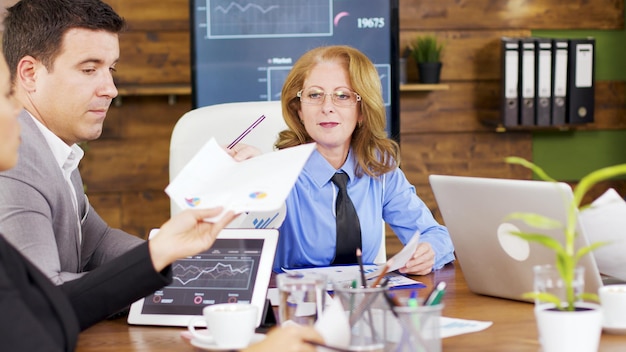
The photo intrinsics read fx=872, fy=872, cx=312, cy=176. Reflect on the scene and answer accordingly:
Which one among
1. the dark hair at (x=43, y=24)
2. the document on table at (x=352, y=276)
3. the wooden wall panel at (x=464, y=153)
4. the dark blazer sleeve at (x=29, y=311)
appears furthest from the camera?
the wooden wall panel at (x=464, y=153)

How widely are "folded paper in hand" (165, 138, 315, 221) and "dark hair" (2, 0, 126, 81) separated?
0.64 metres

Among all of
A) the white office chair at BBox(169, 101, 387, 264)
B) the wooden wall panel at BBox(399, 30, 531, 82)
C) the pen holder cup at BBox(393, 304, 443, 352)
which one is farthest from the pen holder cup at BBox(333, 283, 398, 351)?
the wooden wall panel at BBox(399, 30, 531, 82)

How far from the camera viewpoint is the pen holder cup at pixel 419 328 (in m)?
1.23

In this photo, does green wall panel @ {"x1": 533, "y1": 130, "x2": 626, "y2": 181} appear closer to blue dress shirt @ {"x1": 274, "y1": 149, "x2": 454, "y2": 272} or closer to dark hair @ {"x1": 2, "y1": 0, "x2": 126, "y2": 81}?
blue dress shirt @ {"x1": 274, "y1": 149, "x2": 454, "y2": 272}

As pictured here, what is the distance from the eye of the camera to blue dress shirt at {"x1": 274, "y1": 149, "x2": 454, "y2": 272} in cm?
231

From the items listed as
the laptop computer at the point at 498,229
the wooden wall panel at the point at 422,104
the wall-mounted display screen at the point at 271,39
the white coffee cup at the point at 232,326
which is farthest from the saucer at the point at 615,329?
the wooden wall panel at the point at 422,104

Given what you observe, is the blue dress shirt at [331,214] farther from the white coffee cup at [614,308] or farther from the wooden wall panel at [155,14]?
the wooden wall panel at [155,14]

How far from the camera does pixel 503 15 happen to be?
4.17 meters

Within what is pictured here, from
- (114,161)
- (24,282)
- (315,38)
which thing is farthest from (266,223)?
(114,161)

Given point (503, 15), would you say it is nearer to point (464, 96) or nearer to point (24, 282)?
point (464, 96)

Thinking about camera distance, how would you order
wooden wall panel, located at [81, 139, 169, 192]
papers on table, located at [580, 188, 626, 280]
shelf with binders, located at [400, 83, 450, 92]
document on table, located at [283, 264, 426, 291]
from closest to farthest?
1. papers on table, located at [580, 188, 626, 280]
2. document on table, located at [283, 264, 426, 291]
3. shelf with binders, located at [400, 83, 450, 92]
4. wooden wall panel, located at [81, 139, 169, 192]

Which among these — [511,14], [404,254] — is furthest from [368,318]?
[511,14]

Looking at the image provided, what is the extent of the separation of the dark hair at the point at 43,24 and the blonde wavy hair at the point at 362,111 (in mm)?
623

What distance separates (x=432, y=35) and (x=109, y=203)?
1718mm
